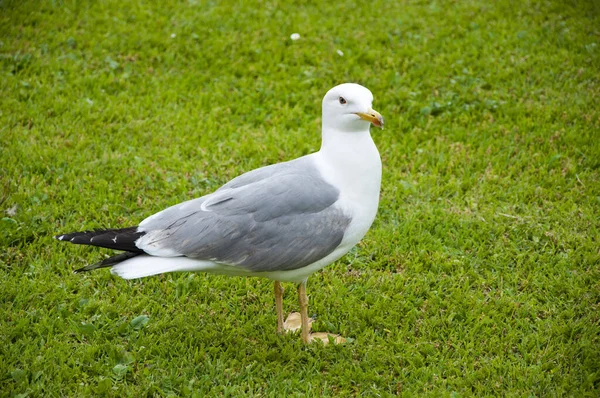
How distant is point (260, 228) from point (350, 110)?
2.60 ft

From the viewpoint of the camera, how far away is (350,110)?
347 centimetres

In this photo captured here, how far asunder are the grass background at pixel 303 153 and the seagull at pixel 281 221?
1.98 ft

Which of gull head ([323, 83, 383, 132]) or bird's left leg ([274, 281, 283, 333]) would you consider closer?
gull head ([323, 83, 383, 132])

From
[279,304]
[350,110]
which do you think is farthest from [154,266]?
[350,110]

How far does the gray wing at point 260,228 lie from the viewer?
3.41 metres

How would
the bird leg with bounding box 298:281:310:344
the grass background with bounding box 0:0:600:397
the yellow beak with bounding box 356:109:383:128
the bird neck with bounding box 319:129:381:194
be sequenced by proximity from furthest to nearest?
the bird leg with bounding box 298:281:310:344, the grass background with bounding box 0:0:600:397, the bird neck with bounding box 319:129:381:194, the yellow beak with bounding box 356:109:383:128

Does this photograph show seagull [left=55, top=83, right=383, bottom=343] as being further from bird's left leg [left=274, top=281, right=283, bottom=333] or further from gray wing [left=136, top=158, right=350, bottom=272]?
bird's left leg [left=274, top=281, right=283, bottom=333]

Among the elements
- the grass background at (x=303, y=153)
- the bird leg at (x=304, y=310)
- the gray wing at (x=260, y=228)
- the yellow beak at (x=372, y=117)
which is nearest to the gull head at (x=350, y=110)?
the yellow beak at (x=372, y=117)

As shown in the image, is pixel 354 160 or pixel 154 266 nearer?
pixel 154 266

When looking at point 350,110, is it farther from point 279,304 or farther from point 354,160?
point 279,304

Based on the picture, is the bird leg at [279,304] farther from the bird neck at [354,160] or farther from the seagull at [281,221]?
the bird neck at [354,160]

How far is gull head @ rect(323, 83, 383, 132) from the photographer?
343 centimetres

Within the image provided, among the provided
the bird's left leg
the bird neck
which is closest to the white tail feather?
the bird's left leg

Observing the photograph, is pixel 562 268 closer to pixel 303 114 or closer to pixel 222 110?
pixel 303 114
